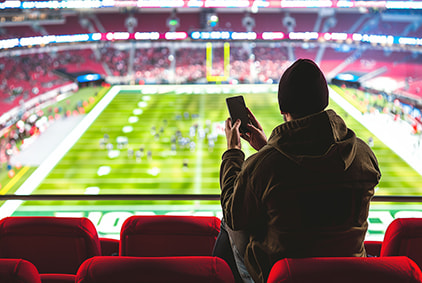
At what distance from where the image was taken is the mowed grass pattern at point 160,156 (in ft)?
35.5

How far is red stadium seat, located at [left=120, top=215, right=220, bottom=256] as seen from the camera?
1.26 meters

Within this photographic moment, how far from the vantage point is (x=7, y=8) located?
20891 mm

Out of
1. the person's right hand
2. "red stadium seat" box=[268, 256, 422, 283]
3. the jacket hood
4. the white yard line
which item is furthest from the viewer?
the white yard line

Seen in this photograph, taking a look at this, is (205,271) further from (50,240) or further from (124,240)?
(50,240)

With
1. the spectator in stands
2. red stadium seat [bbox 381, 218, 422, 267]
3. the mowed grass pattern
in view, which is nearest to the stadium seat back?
the spectator in stands

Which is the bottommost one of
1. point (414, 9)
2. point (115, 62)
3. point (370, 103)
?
point (370, 103)

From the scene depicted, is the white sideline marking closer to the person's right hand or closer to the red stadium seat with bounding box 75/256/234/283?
the person's right hand

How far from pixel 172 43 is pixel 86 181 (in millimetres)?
17766

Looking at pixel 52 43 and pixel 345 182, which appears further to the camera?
pixel 52 43

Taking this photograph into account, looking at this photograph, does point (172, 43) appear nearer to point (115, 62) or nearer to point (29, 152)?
point (115, 62)

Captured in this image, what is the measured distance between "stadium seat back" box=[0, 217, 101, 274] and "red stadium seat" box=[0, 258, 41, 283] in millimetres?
369

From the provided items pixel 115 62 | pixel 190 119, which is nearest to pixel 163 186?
pixel 190 119

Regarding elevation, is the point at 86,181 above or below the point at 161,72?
below

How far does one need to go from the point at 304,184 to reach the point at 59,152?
1309cm
